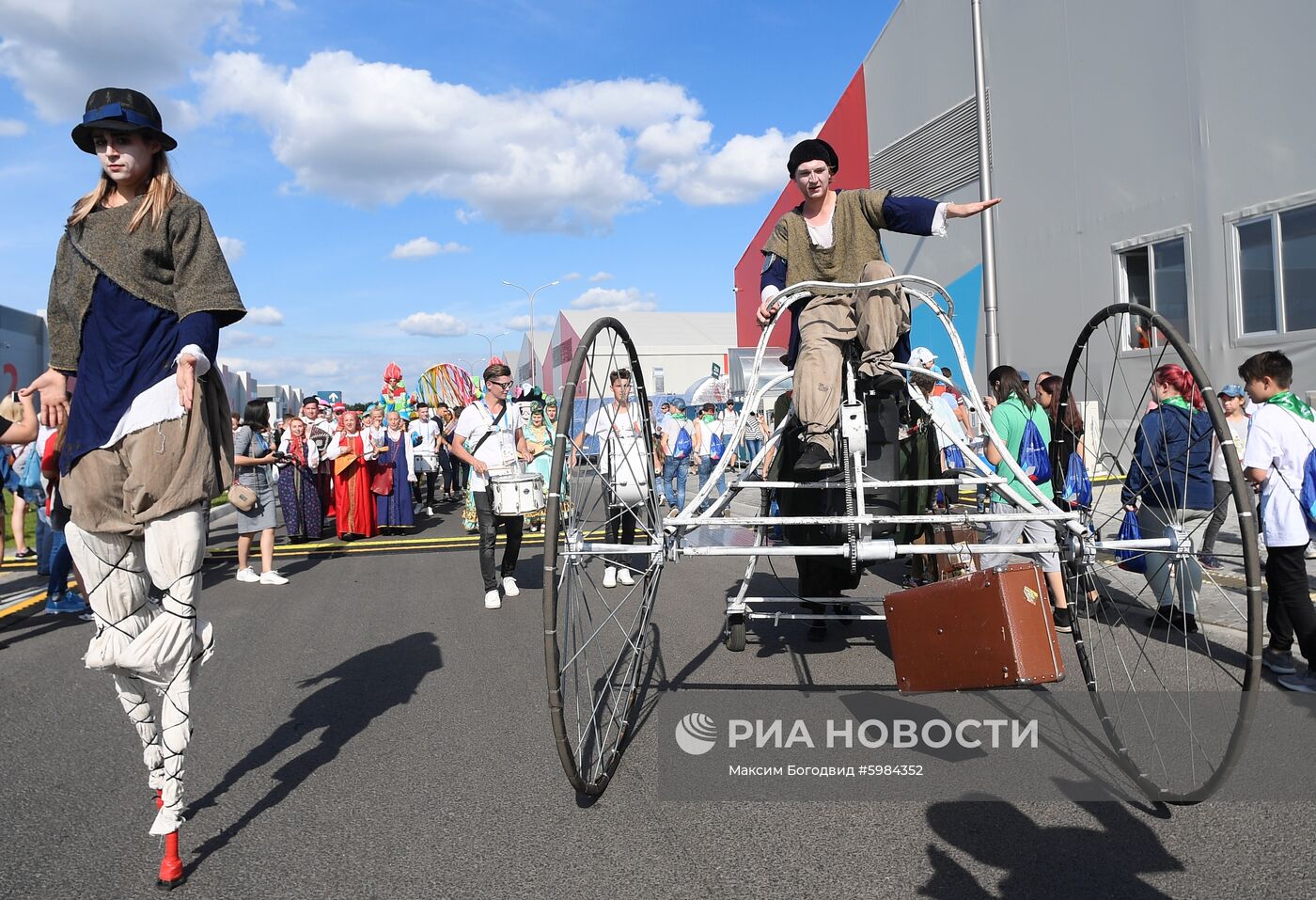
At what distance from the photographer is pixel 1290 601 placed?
517 cm

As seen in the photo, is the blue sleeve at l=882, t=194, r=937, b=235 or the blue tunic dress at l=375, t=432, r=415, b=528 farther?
the blue tunic dress at l=375, t=432, r=415, b=528

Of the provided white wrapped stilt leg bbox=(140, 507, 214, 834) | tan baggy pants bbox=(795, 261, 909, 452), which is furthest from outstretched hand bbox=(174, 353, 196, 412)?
tan baggy pants bbox=(795, 261, 909, 452)

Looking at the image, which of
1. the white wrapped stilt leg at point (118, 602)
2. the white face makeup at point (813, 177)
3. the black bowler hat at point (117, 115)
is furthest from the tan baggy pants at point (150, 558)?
the white face makeup at point (813, 177)

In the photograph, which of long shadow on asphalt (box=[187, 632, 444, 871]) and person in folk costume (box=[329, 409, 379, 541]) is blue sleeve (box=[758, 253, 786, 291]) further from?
person in folk costume (box=[329, 409, 379, 541])

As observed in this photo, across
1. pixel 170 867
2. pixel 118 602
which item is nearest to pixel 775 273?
pixel 118 602

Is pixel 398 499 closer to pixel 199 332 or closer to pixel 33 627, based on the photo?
pixel 33 627

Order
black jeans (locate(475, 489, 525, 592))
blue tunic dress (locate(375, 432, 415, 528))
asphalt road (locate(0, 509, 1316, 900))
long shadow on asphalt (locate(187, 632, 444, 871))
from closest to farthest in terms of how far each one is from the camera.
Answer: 1. asphalt road (locate(0, 509, 1316, 900))
2. long shadow on asphalt (locate(187, 632, 444, 871))
3. black jeans (locate(475, 489, 525, 592))
4. blue tunic dress (locate(375, 432, 415, 528))

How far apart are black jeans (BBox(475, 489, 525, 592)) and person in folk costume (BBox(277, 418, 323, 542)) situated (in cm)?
583

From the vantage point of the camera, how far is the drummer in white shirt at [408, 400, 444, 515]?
58.1 feet

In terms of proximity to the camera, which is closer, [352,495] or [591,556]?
[591,556]

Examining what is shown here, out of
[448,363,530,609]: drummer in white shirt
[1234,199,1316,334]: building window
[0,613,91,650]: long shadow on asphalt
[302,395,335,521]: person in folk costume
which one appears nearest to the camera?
[0,613,91,650]: long shadow on asphalt

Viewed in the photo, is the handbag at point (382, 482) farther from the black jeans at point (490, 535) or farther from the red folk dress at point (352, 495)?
the black jeans at point (490, 535)

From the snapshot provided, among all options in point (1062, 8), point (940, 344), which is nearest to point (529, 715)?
point (1062, 8)

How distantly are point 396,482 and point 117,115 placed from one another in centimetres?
1161
